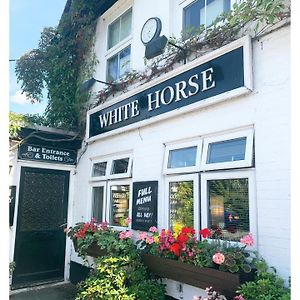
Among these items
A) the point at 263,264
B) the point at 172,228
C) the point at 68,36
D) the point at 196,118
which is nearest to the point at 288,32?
the point at 196,118

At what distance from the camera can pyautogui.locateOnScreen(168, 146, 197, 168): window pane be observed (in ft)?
12.8

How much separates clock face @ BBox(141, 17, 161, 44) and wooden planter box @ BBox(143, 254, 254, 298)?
325cm

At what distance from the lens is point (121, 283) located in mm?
3725

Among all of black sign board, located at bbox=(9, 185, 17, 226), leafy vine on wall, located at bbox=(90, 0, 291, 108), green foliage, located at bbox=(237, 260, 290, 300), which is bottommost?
green foliage, located at bbox=(237, 260, 290, 300)

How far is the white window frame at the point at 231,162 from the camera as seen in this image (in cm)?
318

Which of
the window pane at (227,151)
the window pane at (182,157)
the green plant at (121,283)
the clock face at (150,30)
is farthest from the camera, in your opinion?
the clock face at (150,30)

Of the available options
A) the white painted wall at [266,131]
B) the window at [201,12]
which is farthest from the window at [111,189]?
the window at [201,12]

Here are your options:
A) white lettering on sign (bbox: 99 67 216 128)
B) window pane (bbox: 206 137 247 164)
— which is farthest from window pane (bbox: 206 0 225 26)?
window pane (bbox: 206 137 247 164)

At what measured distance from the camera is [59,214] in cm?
633

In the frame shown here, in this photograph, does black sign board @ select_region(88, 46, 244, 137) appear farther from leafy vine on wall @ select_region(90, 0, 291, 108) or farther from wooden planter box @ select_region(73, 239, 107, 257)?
wooden planter box @ select_region(73, 239, 107, 257)

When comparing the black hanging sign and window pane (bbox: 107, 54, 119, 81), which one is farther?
window pane (bbox: 107, 54, 119, 81)

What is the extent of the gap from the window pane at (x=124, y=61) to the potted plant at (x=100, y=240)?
269 centimetres

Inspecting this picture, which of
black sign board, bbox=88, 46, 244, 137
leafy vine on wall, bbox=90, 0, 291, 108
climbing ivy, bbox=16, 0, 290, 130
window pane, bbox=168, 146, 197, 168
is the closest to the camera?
leafy vine on wall, bbox=90, 0, 291, 108

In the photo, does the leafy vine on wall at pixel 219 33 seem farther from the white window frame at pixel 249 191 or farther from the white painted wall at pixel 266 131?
the white window frame at pixel 249 191
